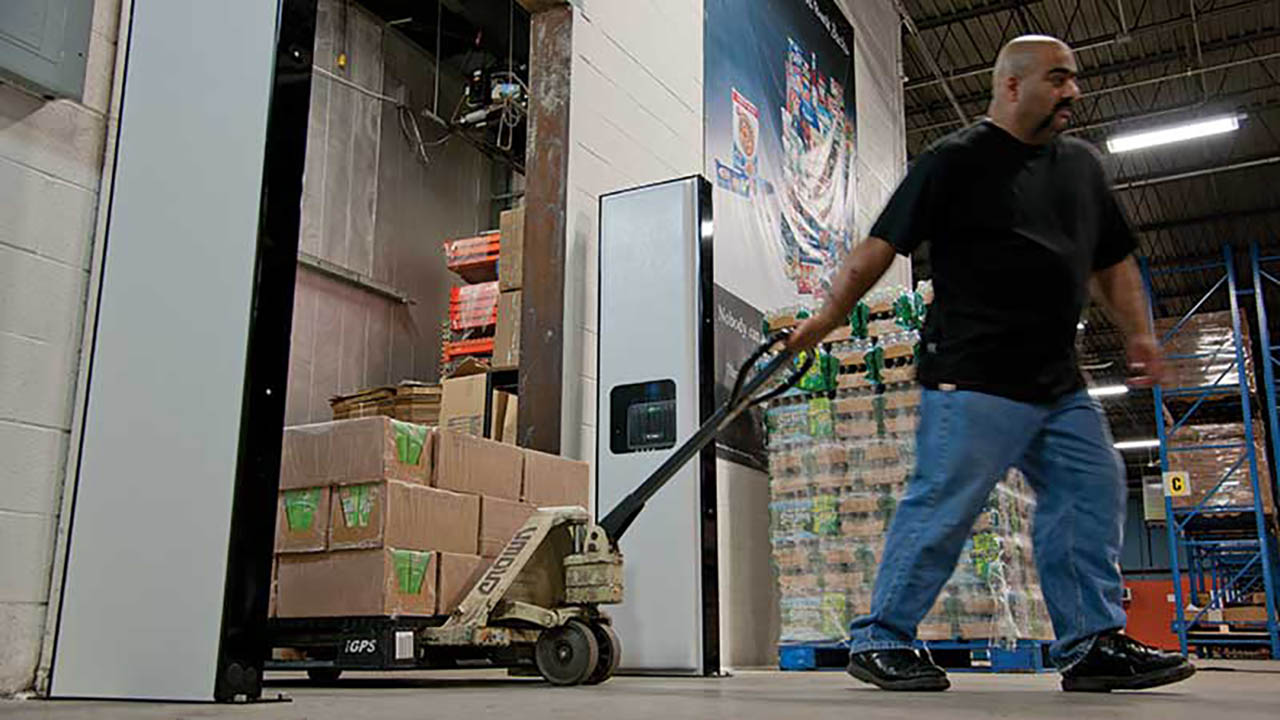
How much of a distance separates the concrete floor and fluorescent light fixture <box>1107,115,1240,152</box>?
10.5 m

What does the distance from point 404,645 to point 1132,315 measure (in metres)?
→ 2.41

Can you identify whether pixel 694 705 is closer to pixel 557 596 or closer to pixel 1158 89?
pixel 557 596

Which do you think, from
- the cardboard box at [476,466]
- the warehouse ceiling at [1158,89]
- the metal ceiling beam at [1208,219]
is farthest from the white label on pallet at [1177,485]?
the cardboard box at [476,466]

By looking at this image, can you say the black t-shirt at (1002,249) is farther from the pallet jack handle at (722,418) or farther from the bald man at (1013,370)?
the pallet jack handle at (722,418)

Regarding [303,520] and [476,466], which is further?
[476,466]

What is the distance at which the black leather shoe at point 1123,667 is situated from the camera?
2.98 m

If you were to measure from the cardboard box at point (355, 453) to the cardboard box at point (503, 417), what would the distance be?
166cm

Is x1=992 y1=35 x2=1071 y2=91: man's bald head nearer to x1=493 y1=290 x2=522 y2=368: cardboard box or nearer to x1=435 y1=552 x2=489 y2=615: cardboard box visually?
x1=435 y1=552 x2=489 y2=615: cardboard box

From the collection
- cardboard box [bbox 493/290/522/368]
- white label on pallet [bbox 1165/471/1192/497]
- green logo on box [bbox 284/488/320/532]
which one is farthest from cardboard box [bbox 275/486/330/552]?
white label on pallet [bbox 1165/471/1192/497]

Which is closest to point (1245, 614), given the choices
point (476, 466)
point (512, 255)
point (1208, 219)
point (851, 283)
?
point (1208, 219)

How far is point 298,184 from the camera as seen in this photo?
108 inches

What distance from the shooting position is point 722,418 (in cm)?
350

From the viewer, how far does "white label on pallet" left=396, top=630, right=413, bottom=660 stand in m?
3.69

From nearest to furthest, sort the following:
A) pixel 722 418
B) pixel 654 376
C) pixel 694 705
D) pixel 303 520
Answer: pixel 694 705, pixel 722 418, pixel 303 520, pixel 654 376
